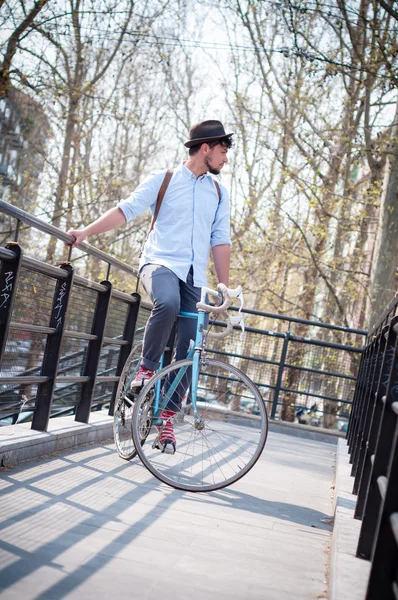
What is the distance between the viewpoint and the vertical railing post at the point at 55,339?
4637mm

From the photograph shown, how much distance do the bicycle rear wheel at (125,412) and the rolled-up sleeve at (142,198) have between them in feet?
2.83

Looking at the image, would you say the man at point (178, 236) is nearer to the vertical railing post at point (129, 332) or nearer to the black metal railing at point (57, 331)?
the black metal railing at point (57, 331)

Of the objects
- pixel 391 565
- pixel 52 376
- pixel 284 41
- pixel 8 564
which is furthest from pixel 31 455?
pixel 284 41

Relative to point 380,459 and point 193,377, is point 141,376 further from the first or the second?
point 380,459

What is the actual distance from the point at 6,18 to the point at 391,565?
16.6 meters

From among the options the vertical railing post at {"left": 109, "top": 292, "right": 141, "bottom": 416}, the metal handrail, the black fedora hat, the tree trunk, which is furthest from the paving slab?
the tree trunk

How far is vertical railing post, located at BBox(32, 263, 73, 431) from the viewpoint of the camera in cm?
464

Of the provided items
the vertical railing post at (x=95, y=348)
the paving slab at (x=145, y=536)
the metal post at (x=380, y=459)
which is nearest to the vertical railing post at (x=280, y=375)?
the vertical railing post at (x=95, y=348)

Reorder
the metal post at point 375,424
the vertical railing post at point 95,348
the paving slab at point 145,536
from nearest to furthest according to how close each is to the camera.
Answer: the paving slab at point 145,536 < the metal post at point 375,424 < the vertical railing post at point 95,348

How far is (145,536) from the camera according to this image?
304 cm

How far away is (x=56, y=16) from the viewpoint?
17062mm

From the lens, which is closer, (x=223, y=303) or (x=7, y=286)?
(x=7, y=286)

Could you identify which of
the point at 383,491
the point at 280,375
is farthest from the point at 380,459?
the point at 280,375

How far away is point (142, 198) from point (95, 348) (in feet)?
4.77
